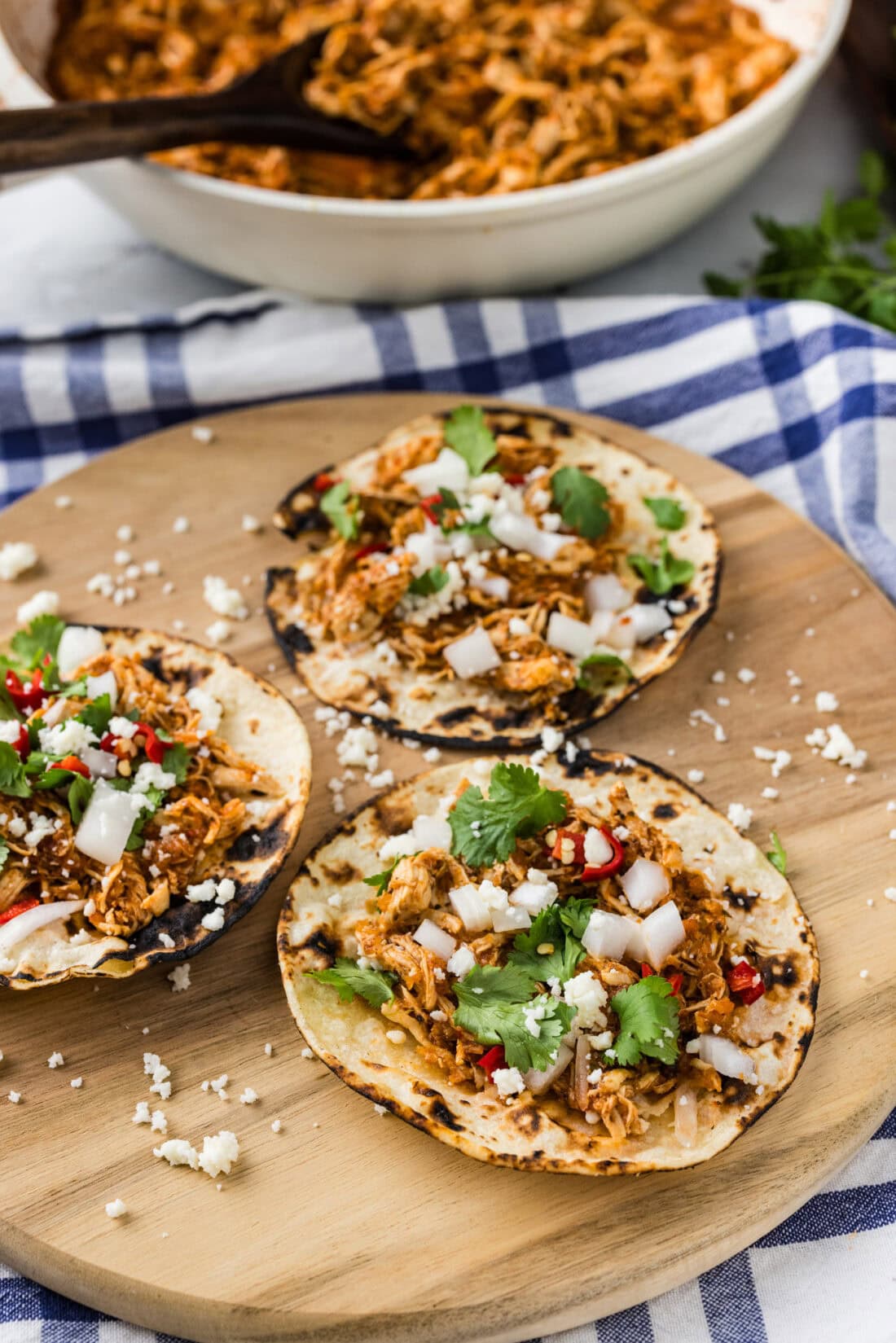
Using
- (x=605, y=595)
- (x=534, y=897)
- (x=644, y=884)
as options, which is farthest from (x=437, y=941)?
(x=605, y=595)

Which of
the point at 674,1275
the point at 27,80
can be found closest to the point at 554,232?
the point at 27,80

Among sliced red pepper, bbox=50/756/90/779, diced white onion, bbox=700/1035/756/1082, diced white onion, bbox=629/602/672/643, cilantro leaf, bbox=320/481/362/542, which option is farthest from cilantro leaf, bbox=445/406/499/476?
diced white onion, bbox=700/1035/756/1082

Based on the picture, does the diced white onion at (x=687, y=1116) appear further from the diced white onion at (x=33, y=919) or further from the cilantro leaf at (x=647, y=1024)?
the diced white onion at (x=33, y=919)

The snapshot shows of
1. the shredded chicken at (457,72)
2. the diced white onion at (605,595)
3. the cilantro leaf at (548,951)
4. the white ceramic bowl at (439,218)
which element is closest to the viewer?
the cilantro leaf at (548,951)

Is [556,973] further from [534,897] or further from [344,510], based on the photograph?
[344,510]

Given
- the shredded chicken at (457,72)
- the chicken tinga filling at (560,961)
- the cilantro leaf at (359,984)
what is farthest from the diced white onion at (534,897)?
the shredded chicken at (457,72)

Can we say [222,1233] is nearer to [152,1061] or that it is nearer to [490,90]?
[152,1061]

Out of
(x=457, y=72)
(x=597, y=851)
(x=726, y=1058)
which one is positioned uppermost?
(x=457, y=72)

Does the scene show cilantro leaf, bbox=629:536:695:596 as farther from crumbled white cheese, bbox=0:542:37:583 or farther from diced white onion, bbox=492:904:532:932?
crumbled white cheese, bbox=0:542:37:583
